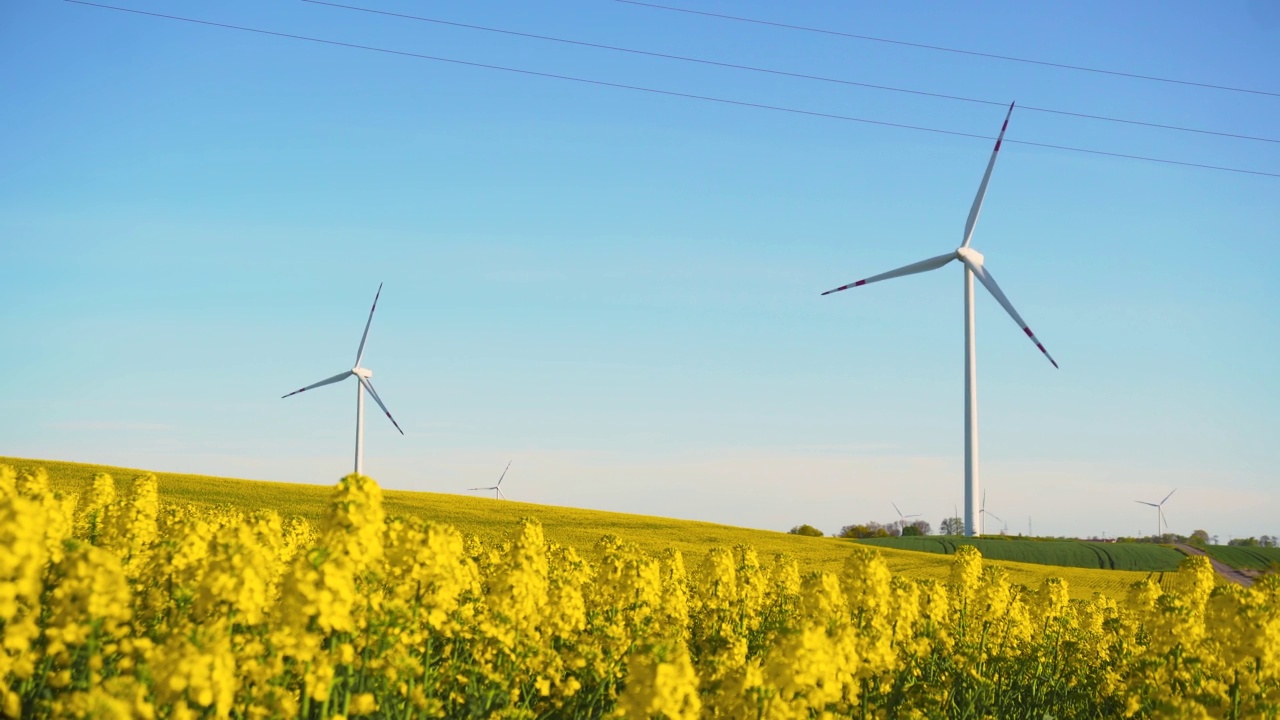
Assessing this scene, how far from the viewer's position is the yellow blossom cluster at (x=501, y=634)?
5.32m

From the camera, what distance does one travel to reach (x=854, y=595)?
10.5 metres

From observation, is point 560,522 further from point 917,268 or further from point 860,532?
point 860,532

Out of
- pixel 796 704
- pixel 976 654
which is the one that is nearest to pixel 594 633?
pixel 796 704

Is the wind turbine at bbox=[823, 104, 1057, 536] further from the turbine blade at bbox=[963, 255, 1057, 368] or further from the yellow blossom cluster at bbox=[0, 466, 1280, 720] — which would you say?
the yellow blossom cluster at bbox=[0, 466, 1280, 720]

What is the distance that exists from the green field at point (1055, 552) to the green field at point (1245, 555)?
4381 mm

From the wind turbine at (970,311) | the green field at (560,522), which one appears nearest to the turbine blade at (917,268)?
the wind turbine at (970,311)

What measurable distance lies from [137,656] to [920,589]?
33.2ft

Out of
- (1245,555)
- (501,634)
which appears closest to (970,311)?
(1245,555)

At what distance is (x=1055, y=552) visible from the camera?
63.8 metres

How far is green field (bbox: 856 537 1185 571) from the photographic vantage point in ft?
200

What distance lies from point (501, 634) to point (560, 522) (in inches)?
1422

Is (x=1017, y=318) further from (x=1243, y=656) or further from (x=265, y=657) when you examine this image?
(x=265, y=657)

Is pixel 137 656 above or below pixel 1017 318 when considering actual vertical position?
below

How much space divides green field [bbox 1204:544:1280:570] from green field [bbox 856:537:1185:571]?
14.4 feet
